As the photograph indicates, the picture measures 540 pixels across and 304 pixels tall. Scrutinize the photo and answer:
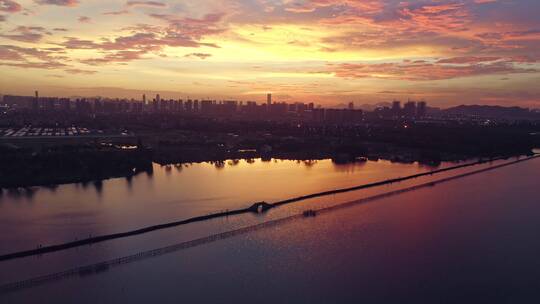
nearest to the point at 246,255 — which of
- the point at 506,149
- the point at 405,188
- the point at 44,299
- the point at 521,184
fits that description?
the point at 44,299

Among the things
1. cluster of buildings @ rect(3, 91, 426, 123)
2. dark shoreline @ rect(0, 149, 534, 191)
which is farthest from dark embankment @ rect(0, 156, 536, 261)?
Result: cluster of buildings @ rect(3, 91, 426, 123)

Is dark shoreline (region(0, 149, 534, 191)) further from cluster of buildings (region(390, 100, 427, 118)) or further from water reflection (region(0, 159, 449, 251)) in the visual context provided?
cluster of buildings (region(390, 100, 427, 118))

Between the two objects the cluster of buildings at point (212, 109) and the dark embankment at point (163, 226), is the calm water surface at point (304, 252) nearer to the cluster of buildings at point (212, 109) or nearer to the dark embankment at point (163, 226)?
the dark embankment at point (163, 226)

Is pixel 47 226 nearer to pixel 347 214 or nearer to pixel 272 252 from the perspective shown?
pixel 272 252

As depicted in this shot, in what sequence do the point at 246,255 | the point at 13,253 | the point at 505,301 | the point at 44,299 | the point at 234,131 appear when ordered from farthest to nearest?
the point at 234,131 < the point at 246,255 < the point at 13,253 < the point at 505,301 < the point at 44,299

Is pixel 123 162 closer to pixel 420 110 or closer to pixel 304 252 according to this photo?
pixel 304 252

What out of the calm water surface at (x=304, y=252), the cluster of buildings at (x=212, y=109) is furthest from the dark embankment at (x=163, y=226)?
the cluster of buildings at (x=212, y=109)

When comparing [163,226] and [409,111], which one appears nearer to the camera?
[163,226]

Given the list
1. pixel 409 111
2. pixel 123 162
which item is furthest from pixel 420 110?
pixel 123 162
